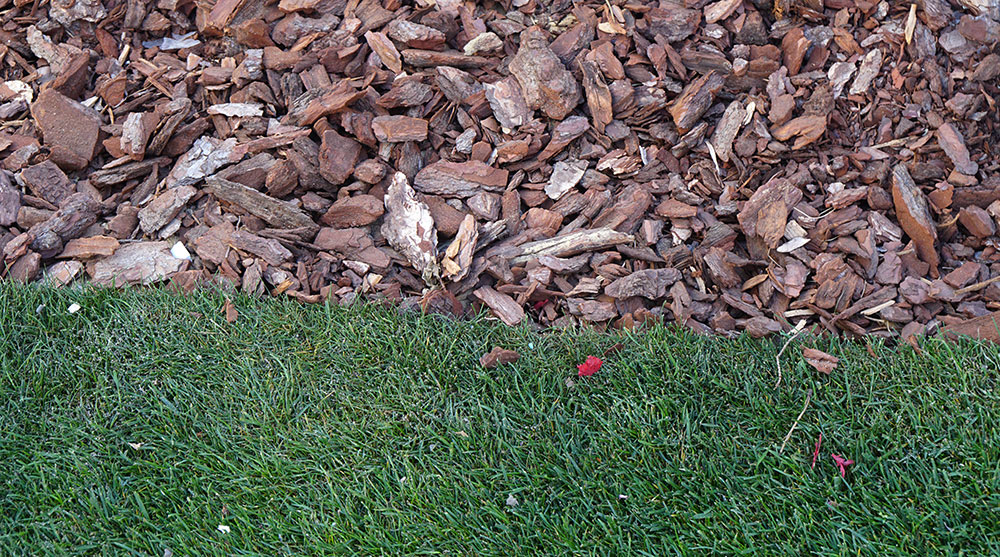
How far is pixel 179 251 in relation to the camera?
3826 millimetres

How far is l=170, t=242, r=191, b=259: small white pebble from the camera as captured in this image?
12.5ft

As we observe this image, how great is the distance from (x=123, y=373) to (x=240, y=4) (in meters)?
2.32

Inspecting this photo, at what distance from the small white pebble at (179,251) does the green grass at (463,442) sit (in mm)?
448

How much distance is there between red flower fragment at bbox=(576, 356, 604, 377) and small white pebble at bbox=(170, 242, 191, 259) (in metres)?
2.08

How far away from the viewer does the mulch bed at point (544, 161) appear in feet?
11.7

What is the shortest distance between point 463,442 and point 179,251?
74.5 inches

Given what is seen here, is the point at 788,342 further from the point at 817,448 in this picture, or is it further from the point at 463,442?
the point at 463,442

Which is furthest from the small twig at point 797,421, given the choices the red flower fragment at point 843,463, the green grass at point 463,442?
the red flower fragment at point 843,463

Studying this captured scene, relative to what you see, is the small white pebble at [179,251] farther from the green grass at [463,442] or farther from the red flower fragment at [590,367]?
the red flower fragment at [590,367]

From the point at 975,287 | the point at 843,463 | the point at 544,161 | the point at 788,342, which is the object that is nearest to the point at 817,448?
the point at 843,463

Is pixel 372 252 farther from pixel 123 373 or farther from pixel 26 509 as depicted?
pixel 26 509

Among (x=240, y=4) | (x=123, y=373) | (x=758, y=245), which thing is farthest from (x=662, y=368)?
(x=240, y=4)

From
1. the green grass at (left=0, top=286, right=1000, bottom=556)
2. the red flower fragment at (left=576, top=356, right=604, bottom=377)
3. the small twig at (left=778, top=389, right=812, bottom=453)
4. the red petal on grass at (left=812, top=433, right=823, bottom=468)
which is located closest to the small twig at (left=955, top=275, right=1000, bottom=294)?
the green grass at (left=0, top=286, right=1000, bottom=556)

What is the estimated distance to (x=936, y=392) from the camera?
2.86m
